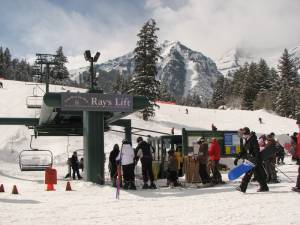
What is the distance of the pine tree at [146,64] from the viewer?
49.9 metres

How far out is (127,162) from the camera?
44.7 ft

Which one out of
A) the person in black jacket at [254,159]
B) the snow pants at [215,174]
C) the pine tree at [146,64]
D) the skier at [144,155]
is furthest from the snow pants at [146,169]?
the pine tree at [146,64]

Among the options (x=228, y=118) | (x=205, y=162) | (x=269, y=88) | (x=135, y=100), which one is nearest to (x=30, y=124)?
(x=135, y=100)

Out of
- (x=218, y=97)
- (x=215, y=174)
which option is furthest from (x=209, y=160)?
(x=218, y=97)

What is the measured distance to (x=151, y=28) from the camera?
169 feet

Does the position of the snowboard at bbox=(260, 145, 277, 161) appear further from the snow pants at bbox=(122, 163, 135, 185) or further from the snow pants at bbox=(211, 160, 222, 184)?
the snow pants at bbox=(122, 163, 135, 185)

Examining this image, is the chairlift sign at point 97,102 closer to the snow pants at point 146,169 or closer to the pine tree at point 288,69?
the snow pants at point 146,169

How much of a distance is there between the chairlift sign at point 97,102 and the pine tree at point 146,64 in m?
34.4

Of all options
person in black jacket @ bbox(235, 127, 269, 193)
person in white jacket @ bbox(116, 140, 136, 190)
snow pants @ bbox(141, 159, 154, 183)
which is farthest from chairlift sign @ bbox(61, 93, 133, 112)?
person in black jacket @ bbox(235, 127, 269, 193)

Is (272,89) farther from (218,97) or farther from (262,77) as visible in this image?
(218,97)

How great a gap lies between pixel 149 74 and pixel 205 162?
119 feet

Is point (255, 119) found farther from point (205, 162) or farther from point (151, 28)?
point (205, 162)

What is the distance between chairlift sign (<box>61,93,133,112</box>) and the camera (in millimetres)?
14289

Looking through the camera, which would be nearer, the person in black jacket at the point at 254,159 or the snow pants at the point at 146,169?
the person in black jacket at the point at 254,159
